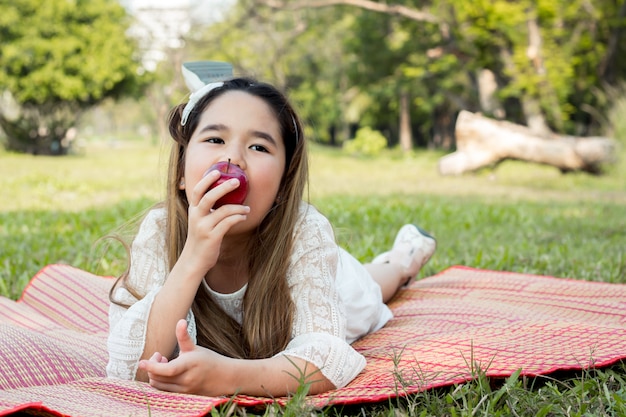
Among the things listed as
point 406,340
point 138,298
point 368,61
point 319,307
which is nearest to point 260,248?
point 319,307

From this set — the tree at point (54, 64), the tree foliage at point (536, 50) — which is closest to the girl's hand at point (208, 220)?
the tree foliage at point (536, 50)

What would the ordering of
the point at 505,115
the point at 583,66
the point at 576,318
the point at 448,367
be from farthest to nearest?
the point at 505,115
the point at 583,66
the point at 576,318
the point at 448,367

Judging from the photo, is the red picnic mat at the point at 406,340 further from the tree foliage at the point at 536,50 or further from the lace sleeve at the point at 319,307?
the tree foliage at the point at 536,50

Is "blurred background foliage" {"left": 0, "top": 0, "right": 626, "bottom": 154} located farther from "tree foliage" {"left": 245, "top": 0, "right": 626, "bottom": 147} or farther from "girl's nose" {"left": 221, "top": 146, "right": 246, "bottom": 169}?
"girl's nose" {"left": 221, "top": 146, "right": 246, "bottom": 169}

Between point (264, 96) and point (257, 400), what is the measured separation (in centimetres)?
92

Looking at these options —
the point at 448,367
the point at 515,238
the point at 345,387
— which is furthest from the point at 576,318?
the point at 515,238

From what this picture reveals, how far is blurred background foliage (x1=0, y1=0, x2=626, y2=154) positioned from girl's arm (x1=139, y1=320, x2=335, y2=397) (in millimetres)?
2458

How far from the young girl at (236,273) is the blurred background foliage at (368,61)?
1.89 metres

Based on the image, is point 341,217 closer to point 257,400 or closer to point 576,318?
point 576,318

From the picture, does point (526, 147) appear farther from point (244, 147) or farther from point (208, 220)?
point (208, 220)

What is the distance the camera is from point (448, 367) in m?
2.03

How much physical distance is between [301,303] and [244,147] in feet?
1.56

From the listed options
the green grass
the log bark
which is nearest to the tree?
the green grass

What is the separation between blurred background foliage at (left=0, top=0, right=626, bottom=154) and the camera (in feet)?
50.3
